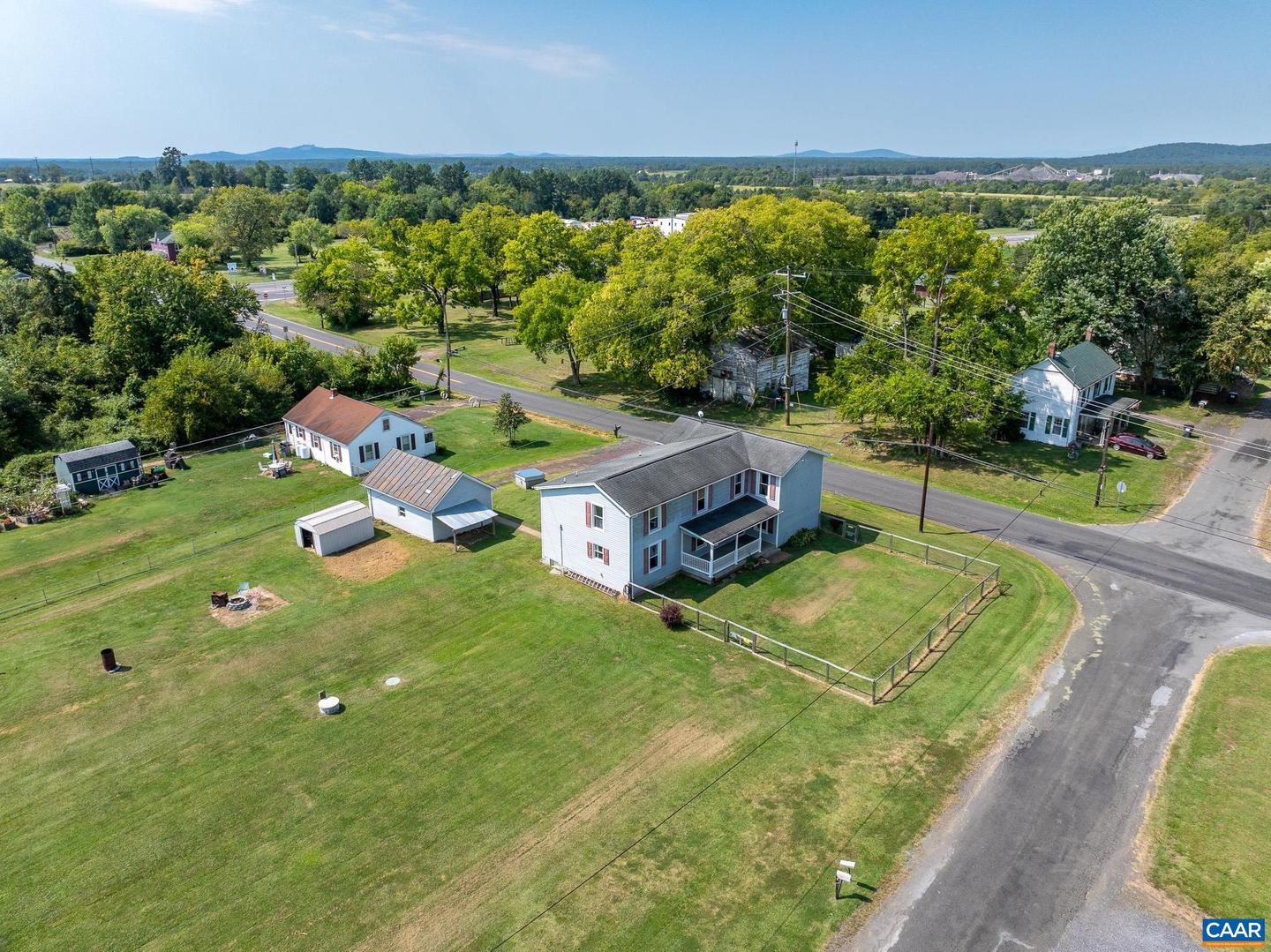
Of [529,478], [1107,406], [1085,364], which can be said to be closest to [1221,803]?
[529,478]

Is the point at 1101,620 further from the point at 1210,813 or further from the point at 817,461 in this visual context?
the point at 817,461

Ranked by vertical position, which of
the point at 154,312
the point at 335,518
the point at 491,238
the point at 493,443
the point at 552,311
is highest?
the point at 491,238

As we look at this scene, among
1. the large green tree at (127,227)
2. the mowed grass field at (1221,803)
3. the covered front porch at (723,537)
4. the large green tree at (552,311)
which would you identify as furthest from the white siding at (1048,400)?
the large green tree at (127,227)

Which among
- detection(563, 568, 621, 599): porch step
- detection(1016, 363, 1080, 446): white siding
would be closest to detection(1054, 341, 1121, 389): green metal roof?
detection(1016, 363, 1080, 446): white siding

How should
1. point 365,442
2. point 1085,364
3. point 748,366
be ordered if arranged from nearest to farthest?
1. point 365,442
2. point 1085,364
3. point 748,366

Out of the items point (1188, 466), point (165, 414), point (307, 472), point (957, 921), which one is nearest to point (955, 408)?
point (1188, 466)

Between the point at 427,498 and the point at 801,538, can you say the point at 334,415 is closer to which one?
the point at 427,498

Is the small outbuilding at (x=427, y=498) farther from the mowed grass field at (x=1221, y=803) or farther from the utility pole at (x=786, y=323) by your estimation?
the mowed grass field at (x=1221, y=803)

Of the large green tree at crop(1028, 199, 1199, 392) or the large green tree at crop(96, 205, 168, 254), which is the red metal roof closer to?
the large green tree at crop(1028, 199, 1199, 392)
